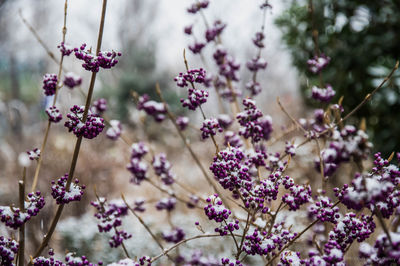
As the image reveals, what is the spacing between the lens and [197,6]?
2203 millimetres

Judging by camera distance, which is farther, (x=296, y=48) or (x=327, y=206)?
(x=296, y=48)

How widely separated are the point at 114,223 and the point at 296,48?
3731 millimetres

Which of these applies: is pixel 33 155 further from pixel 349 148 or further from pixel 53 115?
pixel 349 148

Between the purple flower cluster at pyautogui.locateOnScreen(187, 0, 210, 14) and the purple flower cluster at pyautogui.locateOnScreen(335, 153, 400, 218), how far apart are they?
146cm

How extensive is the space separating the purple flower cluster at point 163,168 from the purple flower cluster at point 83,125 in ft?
2.92

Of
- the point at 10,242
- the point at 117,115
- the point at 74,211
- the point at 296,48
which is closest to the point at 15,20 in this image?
the point at 117,115

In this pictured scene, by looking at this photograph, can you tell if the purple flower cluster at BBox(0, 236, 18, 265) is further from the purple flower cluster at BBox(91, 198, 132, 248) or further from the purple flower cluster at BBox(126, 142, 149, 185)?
the purple flower cluster at BBox(126, 142, 149, 185)

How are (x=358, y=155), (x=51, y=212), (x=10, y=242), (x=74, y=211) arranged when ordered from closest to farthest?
(x=358, y=155), (x=10, y=242), (x=51, y=212), (x=74, y=211)

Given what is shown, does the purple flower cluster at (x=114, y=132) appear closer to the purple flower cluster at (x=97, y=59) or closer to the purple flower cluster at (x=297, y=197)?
the purple flower cluster at (x=97, y=59)

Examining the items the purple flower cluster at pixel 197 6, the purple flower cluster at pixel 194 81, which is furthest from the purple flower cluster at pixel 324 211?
the purple flower cluster at pixel 197 6

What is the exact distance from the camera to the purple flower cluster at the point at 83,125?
1.14 meters

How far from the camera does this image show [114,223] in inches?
61.7

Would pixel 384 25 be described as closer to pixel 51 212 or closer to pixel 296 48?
pixel 296 48

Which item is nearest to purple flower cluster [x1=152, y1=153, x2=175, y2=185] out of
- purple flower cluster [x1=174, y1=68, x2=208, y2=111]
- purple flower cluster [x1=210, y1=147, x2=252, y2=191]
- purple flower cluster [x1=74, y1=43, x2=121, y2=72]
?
purple flower cluster [x1=174, y1=68, x2=208, y2=111]
